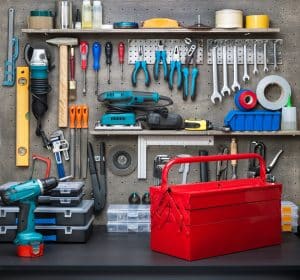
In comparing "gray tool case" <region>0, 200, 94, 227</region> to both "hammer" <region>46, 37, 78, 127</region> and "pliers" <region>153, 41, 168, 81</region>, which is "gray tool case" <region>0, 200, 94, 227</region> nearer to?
"hammer" <region>46, 37, 78, 127</region>

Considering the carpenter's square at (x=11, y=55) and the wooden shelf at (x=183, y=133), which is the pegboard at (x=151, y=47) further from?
the carpenter's square at (x=11, y=55)

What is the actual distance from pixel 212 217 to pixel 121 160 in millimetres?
811

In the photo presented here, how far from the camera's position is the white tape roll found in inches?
123

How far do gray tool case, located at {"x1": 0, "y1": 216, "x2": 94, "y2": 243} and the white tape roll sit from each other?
1.07m

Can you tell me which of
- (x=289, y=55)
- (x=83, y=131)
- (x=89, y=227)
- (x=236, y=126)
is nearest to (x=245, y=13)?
(x=289, y=55)

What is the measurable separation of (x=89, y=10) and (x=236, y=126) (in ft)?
2.95

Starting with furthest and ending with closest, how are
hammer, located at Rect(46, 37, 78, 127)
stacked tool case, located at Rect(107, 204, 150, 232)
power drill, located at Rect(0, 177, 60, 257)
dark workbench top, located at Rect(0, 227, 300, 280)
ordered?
hammer, located at Rect(46, 37, 78, 127)
stacked tool case, located at Rect(107, 204, 150, 232)
power drill, located at Rect(0, 177, 60, 257)
dark workbench top, located at Rect(0, 227, 300, 280)

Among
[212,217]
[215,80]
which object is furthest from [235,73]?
[212,217]

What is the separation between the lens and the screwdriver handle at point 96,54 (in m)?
3.14

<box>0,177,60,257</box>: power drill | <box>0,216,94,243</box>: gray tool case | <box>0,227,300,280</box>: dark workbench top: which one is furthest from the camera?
<box>0,216,94,243</box>: gray tool case

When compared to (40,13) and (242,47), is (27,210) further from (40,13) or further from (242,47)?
(242,47)

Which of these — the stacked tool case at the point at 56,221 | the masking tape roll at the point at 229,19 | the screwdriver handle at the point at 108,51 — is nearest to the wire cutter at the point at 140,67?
the screwdriver handle at the point at 108,51

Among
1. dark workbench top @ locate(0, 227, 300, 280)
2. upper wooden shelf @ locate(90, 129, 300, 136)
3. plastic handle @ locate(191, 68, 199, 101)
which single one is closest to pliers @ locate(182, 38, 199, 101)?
plastic handle @ locate(191, 68, 199, 101)

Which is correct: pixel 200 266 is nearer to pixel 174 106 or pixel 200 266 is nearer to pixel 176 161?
pixel 176 161
